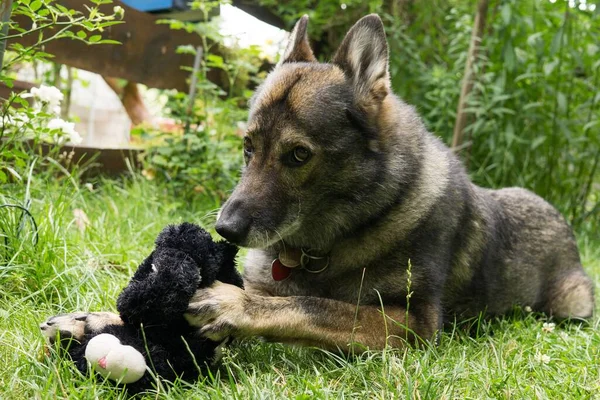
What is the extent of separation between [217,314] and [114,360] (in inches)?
15.9

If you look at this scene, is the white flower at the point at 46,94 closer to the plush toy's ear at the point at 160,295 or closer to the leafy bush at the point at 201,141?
the plush toy's ear at the point at 160,295

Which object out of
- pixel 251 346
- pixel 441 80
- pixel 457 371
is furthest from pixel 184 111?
pixel 457 371

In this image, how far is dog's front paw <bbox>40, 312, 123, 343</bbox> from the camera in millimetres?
2230

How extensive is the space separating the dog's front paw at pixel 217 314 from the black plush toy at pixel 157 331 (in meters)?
0.03

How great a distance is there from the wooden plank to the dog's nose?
9.62 feet

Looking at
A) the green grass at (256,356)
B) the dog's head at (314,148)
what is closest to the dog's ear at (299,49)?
the dog's head at (314,148)

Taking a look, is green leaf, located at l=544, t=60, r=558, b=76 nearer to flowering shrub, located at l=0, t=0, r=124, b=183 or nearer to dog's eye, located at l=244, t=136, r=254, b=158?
dog's eye, located at l=244, t=136, r=254, b=158

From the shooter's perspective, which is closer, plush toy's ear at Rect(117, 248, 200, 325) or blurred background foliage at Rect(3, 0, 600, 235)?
plush toy's ear at Rect(117, 248, 200, 325)

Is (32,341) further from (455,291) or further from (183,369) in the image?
(455,291)

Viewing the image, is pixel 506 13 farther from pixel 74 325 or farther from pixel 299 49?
pixel 74 325

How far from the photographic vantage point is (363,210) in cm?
287

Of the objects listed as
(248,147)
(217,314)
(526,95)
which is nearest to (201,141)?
(248,147)

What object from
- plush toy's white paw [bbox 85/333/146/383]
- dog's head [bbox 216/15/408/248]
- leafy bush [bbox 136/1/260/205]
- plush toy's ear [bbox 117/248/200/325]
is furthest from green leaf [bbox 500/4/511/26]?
plush toy's white paw [bbox 85/333/146/383]

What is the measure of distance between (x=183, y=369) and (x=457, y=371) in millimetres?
971
